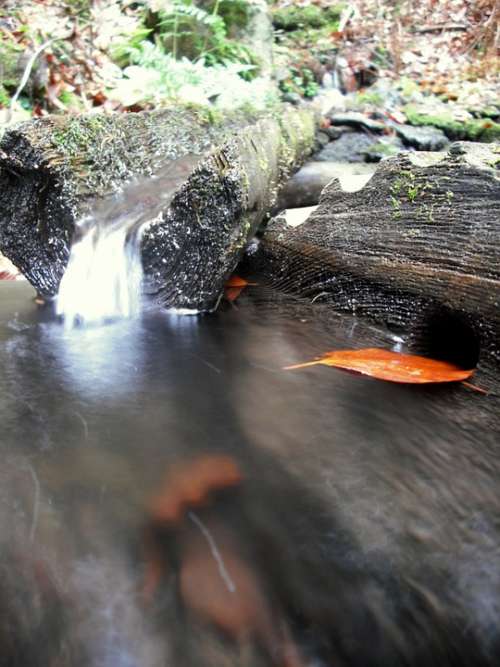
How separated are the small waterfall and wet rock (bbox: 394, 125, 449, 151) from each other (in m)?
4.28

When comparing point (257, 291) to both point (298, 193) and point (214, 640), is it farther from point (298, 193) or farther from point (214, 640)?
point (214, 640)

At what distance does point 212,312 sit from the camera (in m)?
3.77

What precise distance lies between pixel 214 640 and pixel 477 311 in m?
1.98

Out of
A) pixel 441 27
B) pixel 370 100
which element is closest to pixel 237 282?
pixel 370 100

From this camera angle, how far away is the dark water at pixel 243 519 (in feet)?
4.12

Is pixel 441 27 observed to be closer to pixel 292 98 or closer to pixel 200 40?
pixel 292 98

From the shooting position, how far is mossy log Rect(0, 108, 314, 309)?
10.8 feet

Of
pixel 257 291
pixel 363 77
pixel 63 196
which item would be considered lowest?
pixel 257 291

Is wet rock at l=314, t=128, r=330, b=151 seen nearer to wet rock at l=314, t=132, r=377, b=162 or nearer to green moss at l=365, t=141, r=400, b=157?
wet rock at l=314, t=132, r=377, b=162

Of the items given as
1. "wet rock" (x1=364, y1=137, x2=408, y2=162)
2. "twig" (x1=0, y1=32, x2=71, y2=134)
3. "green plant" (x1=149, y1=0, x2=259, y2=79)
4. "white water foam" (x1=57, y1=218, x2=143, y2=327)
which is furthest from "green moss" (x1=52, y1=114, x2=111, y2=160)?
"wet rock" (x1=364, y1=137, x2=408, y2=162)

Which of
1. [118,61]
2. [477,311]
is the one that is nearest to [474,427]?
[477,311]

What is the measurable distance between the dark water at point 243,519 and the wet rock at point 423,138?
507 centimetres

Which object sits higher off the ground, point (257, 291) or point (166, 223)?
point (166, 223)

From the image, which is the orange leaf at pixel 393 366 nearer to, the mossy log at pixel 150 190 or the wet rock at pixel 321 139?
the mossy log at pixel 150 190
